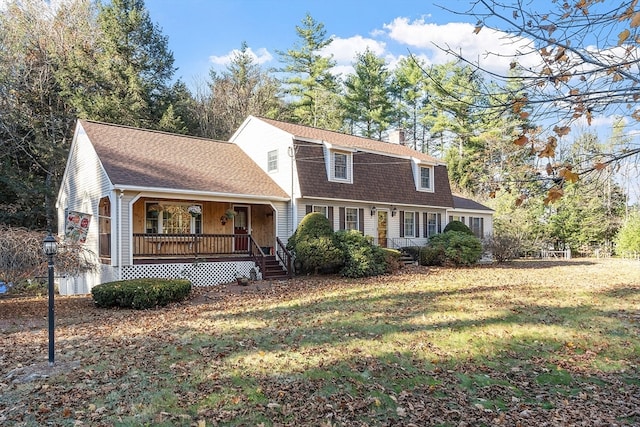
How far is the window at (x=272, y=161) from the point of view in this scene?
17891 millimetres

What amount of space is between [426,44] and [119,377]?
5.38 metres

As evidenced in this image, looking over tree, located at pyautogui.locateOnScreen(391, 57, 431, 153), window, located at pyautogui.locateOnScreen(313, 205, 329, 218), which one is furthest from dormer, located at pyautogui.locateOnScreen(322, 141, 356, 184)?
tree, located at pyautogui.locateOnScreen(391, 57, 431, 153)

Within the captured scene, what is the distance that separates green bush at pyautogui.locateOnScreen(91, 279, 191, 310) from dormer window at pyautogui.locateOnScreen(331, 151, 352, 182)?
30.0 ft

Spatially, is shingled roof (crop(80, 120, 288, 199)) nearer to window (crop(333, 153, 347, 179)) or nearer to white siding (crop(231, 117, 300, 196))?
white siding (crop(231, 117, 300, 196))

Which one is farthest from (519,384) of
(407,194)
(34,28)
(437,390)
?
(34,28)

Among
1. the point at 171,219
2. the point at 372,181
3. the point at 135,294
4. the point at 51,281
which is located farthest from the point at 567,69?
the point at 372,181

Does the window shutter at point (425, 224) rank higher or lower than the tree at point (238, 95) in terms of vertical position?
lower

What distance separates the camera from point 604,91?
3.06 metres

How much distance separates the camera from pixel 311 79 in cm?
3403

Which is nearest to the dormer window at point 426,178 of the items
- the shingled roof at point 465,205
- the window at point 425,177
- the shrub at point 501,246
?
the window at point 425,177

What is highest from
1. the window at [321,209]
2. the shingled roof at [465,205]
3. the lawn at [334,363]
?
the shingled roof at [465,205]

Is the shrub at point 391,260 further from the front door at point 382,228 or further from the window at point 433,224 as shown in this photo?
the window at point 433,224

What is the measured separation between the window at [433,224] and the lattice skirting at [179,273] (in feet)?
34.7

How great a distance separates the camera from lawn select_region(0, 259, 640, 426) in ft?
14.8
